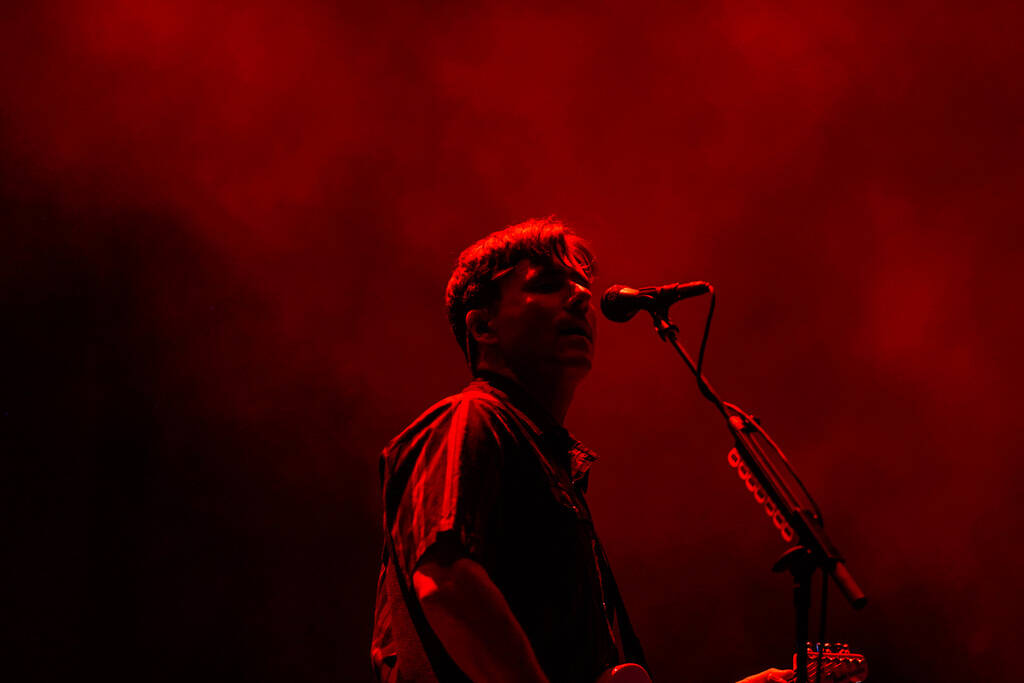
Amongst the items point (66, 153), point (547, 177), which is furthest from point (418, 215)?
point (66, 153)

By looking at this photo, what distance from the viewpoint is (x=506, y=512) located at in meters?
1.55

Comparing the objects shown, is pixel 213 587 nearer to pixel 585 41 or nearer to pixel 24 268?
pixel 24 268

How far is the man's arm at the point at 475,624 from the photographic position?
124 centimetres

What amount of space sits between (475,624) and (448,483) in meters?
0.24

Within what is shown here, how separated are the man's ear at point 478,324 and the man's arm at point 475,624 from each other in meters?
0.89

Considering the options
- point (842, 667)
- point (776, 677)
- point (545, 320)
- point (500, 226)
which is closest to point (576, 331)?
point (545, 320)

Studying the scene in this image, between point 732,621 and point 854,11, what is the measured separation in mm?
3377

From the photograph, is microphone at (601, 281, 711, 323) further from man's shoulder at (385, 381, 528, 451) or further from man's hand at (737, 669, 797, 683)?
man's hand at (737, 669, 797, 683)

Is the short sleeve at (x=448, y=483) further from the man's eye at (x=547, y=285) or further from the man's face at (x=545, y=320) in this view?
the man's eye at (x=547, y=285)

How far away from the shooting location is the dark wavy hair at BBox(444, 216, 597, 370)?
2.14 m

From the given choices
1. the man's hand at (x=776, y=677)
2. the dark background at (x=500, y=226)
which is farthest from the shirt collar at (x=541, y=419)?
the dark background at (x=500, y=226)

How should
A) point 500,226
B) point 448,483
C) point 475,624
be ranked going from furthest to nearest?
point 500,226, point 448,483, point 475,624

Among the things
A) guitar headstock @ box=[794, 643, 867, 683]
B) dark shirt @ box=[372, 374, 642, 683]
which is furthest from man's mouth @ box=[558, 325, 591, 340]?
guitar headstock @ box=[794, 643, 867, 683]

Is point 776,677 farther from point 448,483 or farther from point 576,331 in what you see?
point 448,483
